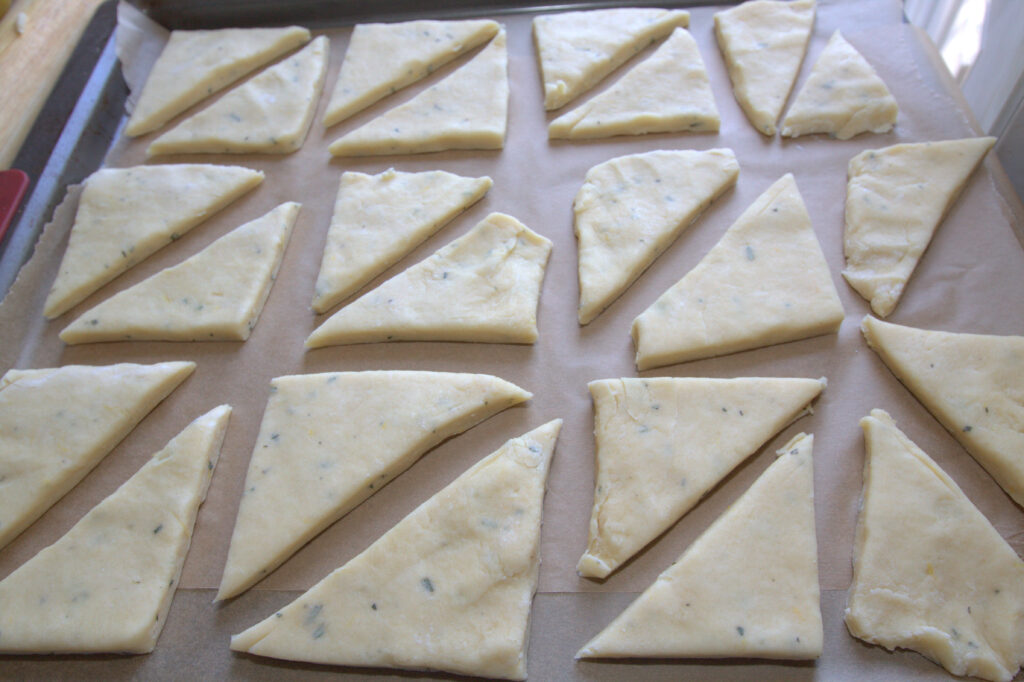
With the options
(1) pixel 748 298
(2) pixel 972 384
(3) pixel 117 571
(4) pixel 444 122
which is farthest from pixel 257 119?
(2) pixel 972 384

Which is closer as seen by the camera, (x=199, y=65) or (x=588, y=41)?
(x=588, y=41)

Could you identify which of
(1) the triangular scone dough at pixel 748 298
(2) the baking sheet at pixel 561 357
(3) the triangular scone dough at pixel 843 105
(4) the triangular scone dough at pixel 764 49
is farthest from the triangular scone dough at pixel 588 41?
(1) the triangular scone dough at pixel 748 298

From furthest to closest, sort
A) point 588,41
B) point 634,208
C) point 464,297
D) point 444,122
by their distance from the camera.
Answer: point 588,41 < point 444,122 < point 634,208 < point 464,297

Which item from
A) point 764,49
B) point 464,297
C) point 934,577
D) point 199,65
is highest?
point 199,65

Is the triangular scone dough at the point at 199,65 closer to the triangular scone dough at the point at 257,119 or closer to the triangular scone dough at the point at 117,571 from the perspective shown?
the triangular scone dough at the point at 257,119

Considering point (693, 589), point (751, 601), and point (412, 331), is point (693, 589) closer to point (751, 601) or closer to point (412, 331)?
point (751, 601)

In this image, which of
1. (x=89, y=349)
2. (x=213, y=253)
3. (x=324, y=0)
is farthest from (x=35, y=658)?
(x=324, y=0)

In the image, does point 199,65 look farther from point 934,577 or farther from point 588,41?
point 934,577
